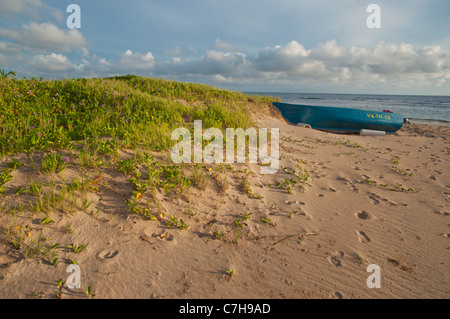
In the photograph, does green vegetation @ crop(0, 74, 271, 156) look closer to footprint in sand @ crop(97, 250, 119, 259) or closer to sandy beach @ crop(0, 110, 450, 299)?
sandy beach @ crop(0, 110, 450, 299)

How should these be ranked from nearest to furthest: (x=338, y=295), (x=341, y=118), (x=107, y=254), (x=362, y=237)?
(x=338, y=295) → (x=107, y=254) → (x=362, y=237) → (x=341, y=118)

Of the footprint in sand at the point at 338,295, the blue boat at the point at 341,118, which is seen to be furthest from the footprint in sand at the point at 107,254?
the blue boat at the point at 341,118

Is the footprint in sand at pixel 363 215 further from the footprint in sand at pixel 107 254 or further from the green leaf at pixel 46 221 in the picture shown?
the green leaf at pixel 46 221

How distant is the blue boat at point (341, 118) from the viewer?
40.9 ft

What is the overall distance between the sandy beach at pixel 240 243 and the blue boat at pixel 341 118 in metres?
8.63

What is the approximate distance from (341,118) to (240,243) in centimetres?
1199

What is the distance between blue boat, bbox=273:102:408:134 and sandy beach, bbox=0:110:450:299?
A: 8.63 meters

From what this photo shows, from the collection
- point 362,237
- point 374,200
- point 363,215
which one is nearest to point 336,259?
point 362,237

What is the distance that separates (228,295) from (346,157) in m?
5.93

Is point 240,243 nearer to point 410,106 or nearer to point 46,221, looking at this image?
point 46,221

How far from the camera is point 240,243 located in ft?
9.81

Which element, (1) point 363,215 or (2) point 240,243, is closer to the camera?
(2) point 240,243

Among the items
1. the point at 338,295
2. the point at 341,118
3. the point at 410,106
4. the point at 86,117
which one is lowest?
the point at 338,295
